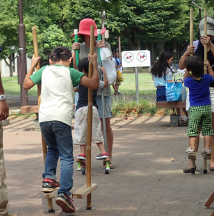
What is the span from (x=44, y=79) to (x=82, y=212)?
1.34 metres

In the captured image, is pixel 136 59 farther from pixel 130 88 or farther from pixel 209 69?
pixel 130 88

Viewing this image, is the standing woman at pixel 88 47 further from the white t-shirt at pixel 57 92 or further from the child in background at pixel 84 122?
the white t-shirt at pixel 57 92

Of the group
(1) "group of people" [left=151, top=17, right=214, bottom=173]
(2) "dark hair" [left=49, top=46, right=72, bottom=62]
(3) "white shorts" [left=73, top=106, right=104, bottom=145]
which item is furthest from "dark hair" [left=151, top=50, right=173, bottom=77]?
(2) "dark hair" [left=49, top=46, right=72, bottom=62]

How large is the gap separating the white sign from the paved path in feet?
16.7

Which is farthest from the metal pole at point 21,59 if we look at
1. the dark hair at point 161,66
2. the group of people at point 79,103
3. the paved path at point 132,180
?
the group of people at point 79,103

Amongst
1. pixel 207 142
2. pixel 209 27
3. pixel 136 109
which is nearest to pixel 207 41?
pixel 209 27

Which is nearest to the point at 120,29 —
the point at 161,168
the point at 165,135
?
the point at 165,135

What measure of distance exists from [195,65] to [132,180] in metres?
1.64

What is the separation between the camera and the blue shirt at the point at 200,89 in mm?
6335

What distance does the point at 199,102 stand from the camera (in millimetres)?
6375

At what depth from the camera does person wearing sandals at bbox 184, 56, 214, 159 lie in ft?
20.7

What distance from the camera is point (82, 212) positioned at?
15.9 feet

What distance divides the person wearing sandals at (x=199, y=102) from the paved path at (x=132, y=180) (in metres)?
0.49

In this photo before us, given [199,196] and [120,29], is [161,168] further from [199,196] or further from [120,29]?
[120,29]
